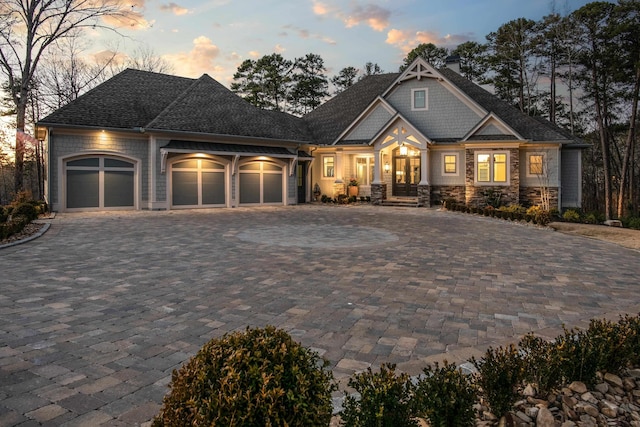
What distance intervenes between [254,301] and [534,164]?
19.4 metres

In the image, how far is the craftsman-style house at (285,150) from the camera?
18.0m

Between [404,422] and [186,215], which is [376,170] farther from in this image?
[404,422]

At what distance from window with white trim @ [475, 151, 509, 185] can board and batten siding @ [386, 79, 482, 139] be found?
1.93 m

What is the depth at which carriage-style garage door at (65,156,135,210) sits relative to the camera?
17.6m

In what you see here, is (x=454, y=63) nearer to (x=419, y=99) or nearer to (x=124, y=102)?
(x=419, y=99)

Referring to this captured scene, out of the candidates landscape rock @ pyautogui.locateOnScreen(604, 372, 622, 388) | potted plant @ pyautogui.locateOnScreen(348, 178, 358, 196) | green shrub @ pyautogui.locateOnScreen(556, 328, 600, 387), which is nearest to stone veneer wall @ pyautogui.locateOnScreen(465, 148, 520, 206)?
potted plant @ pyautogui.locateOnScreen(348, 178, 358, 196)

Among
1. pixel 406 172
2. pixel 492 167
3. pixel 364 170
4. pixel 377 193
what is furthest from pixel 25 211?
pixel 492 167

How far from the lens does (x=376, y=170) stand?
2272cm

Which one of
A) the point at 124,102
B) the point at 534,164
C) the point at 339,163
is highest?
the point at 124,102

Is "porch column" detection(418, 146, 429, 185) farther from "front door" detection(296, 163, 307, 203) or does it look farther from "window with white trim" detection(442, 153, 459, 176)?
"front door" detection(296, 163, 307, 203)

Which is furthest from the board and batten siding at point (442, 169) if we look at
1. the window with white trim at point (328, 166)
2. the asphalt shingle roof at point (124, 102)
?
the asphalt shingle roof at point (124, 102)

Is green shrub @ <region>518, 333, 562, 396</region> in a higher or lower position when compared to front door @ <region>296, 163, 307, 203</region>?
lower

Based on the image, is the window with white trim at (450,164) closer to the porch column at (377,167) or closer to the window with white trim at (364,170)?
the porch column at (377,167)

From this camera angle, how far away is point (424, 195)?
70.9ft
